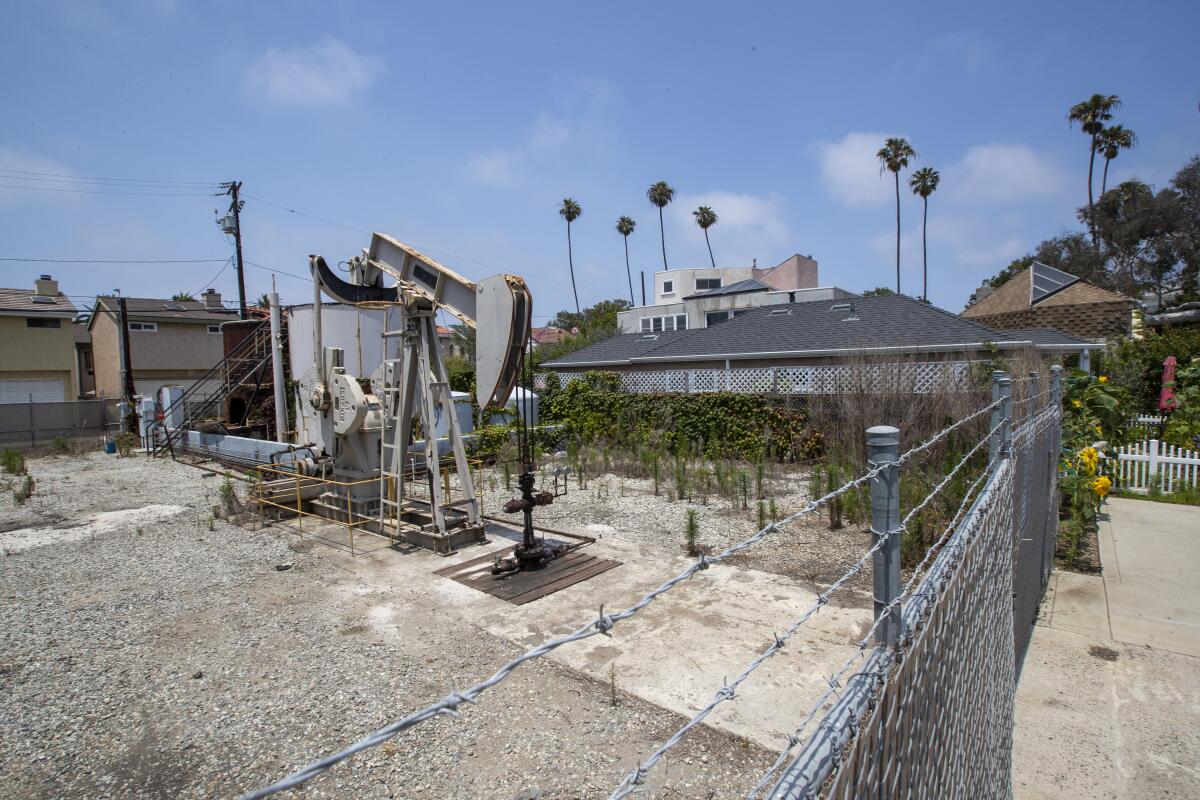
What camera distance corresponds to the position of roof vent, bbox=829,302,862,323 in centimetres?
1630

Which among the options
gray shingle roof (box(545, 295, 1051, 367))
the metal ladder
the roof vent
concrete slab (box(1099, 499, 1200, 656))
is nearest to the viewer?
concrete slab (box(1099, 499, 1200, 656))

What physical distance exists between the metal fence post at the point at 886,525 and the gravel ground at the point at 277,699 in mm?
2348

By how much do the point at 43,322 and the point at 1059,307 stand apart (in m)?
36.7

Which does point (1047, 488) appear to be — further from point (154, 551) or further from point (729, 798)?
point (154, 551)

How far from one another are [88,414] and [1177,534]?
3000cm

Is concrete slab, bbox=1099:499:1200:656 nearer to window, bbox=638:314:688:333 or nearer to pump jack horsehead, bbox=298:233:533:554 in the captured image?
pump jack horsehead, bbox=298:233:533:554

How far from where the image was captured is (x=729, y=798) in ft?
10.9

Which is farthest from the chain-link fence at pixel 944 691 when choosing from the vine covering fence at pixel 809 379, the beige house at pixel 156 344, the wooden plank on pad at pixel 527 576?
the beige house at pixel 156 344

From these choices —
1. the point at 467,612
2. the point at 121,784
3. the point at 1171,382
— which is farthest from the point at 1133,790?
the point at 1171,382

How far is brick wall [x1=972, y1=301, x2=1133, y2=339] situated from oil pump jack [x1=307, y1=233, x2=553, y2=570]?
18896mm

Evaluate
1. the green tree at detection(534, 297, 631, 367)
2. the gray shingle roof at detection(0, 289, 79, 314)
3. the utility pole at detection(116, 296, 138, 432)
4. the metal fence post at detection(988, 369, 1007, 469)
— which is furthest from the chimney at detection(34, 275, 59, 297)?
the metal fence post at detection(988, 369, 1007, 469)

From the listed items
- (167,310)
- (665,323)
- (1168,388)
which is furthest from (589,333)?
(1168,388)

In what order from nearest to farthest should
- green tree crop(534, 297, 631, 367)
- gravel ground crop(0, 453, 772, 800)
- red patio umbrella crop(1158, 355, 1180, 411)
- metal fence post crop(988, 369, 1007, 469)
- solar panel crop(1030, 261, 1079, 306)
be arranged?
metal fence post crop(988, 369, 1007, 469)
gravel ground crop(0, 453, 772, 800)
red patio umbrella crop(1158, 355, 1180, 411)
solar panel crop(1030, 261, 1079, 306)
green tree crop(534, 297, 631, 367)

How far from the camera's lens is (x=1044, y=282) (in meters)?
21.3
